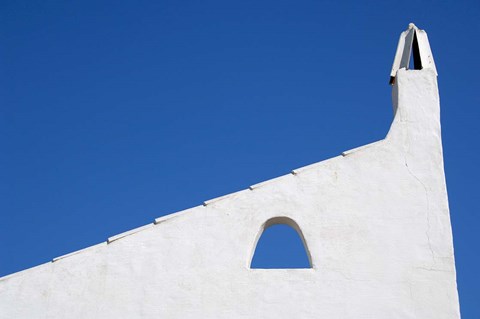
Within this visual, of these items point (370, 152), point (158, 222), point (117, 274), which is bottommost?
point (117, 274)

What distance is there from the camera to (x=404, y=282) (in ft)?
32.0

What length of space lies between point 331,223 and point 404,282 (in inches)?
50.3

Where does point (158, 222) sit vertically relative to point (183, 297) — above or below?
above

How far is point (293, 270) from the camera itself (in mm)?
9828

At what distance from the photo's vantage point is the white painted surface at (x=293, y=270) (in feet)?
31.5

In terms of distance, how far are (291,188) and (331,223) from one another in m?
0.76

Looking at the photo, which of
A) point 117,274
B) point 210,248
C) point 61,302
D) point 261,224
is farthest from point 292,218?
point 61,302

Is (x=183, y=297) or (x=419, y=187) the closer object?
(x=183, y=297)

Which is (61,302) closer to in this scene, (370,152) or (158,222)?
(158,222)

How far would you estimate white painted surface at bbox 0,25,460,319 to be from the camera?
31.5 feet

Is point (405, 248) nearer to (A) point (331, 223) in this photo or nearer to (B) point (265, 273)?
(A) point (331, 223)

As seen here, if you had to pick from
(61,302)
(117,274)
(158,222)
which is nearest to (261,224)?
(158,222)

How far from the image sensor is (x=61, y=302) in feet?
31.4

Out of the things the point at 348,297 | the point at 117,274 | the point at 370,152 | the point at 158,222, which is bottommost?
the point at 348,297
